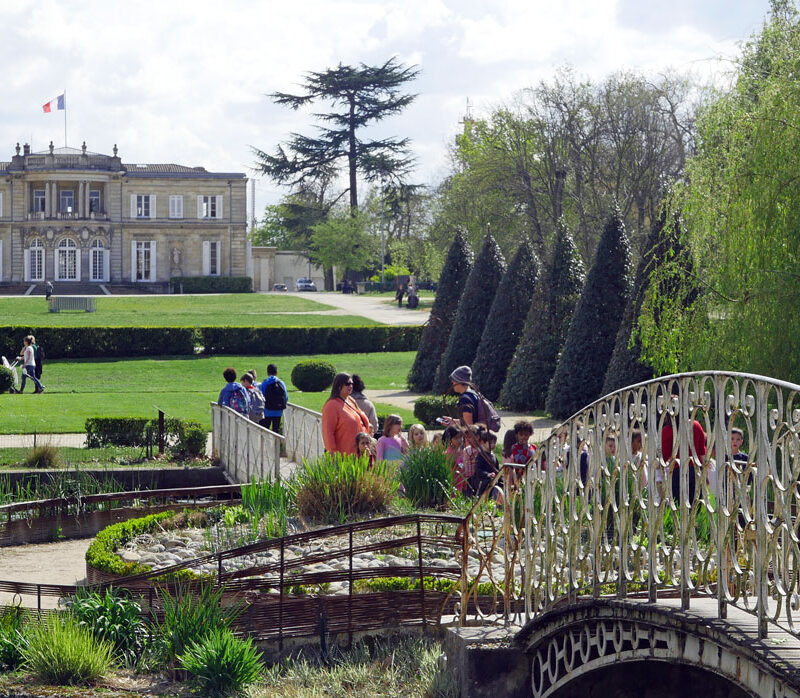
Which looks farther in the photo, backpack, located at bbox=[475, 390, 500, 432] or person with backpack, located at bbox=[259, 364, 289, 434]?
person with backpack, located at bbox=[259, 364, 289, 434]

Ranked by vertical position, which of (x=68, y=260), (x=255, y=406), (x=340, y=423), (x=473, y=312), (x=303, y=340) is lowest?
(x=255, y=406)

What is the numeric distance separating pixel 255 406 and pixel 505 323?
9.05m

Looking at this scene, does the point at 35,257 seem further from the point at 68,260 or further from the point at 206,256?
the point at 206,256

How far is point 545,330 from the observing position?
73.9ft

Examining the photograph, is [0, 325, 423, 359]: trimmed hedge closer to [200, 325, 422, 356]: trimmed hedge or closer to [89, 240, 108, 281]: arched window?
[200, 325, 422, 356]: trimmed hedge

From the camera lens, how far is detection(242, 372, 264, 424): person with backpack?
1612 centimetres

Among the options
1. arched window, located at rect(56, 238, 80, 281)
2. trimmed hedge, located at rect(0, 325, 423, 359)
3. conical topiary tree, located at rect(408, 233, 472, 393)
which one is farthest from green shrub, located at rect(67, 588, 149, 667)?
arched window, located at rect(56, 238, 80, 281)

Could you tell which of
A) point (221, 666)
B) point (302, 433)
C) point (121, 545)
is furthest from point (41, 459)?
point (221, 666)

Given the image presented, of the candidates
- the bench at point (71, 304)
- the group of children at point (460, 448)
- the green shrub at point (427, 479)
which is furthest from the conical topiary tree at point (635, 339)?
the bench at point (71, 304)

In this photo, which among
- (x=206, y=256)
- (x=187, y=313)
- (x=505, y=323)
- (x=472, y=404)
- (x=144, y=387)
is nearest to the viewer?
(x=472, y=404)

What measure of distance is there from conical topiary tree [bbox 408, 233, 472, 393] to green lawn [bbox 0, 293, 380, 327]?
486 inches

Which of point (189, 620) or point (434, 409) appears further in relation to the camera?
point (434, 409)

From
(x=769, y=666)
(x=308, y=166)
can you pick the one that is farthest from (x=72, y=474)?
(x=308, y=166)

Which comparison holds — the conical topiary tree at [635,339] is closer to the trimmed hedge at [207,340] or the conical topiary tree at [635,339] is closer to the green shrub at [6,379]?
the green shrub at [6,379]
